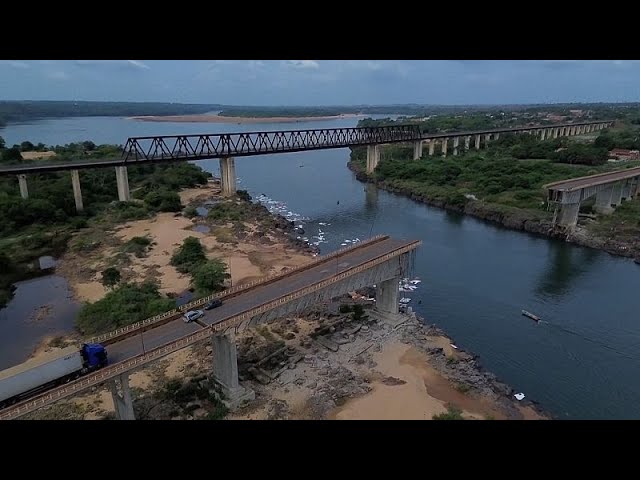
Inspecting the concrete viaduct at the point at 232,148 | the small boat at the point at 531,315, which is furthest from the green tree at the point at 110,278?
the small boat at the point at 531,315

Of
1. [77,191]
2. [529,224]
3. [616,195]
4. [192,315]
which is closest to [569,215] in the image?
[529,224]

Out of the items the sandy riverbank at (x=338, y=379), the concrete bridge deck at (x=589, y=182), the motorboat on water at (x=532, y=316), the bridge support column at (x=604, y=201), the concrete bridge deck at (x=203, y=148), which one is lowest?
the motorboat on water at (x=532, y=316)

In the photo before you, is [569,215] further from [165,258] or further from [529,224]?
[165,258]

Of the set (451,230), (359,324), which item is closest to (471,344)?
(359,324)

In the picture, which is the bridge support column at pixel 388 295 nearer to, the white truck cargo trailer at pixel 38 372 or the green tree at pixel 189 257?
the green tree at pixel 189 257

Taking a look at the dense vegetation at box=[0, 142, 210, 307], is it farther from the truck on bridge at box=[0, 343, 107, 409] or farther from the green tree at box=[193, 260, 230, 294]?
the truck on bridge at box=[0, 343, 107, 409]

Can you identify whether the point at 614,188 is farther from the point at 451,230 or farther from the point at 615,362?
the point at 615,362
